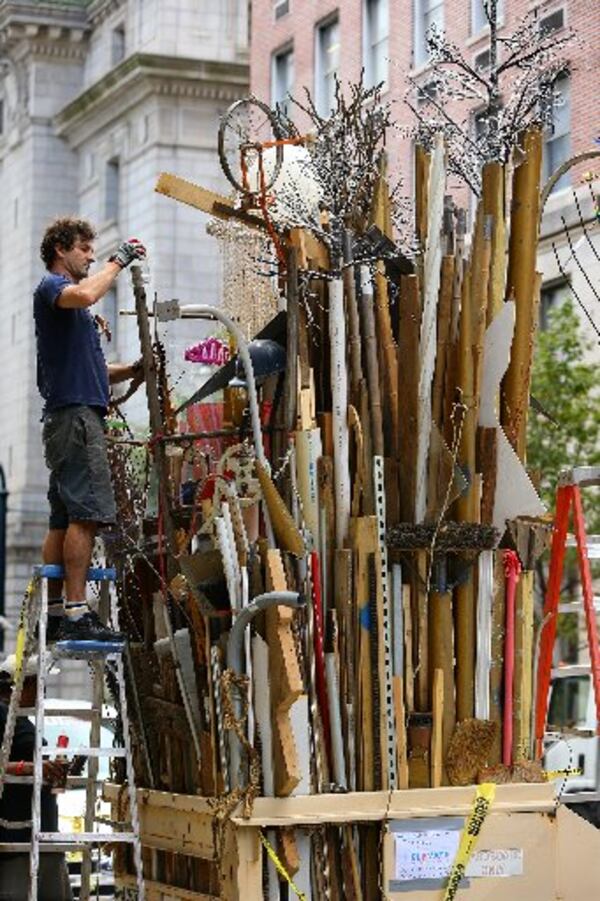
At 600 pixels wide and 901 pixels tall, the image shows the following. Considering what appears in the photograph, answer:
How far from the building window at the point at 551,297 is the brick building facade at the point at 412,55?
3 cm

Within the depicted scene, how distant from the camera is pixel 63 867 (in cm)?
895

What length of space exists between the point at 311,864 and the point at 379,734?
1.51 ft

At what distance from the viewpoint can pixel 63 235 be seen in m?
7.69

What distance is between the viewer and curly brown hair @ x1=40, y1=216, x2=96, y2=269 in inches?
303

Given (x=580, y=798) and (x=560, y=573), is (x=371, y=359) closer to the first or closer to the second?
(x=560, y=573)

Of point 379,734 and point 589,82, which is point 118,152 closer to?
point 589,82

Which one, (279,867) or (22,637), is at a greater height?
(22,637)

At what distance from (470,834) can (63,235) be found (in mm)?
2570

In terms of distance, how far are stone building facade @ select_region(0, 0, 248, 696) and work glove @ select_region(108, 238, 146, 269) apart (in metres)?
37.9

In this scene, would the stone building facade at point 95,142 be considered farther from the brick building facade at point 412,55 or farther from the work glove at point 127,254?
the work glove at point 127,254

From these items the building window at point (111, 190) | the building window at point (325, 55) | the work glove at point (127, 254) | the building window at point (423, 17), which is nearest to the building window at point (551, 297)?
the building window at point (423, 17)

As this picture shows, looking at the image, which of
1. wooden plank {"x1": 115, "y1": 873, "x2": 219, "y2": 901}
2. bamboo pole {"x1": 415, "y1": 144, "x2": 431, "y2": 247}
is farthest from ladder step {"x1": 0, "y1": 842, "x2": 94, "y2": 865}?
bamboo pole {"x1": 415, "y1": 144, "x2": 431, "y2": 247}

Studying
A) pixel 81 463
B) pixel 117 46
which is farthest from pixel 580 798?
pixel 117 46

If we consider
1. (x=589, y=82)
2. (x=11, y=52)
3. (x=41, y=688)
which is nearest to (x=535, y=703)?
(x=41, y=688)
